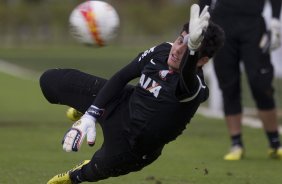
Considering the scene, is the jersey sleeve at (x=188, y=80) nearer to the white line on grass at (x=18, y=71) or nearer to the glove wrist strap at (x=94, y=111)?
the glove wrist strap at (x=94, y=111)

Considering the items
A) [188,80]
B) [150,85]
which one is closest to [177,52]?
[188,80]

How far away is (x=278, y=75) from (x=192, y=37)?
17.9m

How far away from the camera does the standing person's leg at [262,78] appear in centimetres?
1015

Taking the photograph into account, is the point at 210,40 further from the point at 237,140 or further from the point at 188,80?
the point at 237,140

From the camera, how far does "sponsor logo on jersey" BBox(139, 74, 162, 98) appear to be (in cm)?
672

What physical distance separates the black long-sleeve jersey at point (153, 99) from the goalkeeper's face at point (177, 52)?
95mm

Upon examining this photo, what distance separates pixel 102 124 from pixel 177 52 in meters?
1.01

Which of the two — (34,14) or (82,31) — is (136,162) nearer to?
(82,31)

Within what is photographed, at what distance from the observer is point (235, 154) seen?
10.2 meters

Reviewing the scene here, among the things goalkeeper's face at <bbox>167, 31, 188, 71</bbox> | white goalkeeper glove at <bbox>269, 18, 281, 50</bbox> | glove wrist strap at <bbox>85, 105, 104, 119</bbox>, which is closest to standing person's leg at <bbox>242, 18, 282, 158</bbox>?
white goalkeeper glove at <bbox>269, 18, 281, 50</bbox>

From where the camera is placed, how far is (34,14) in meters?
57.0

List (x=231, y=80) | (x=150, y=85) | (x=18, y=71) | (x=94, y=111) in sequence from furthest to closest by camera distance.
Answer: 1. (x=18, y=71)
2. (x=231, y=80)
3. (x=150, y=85)
4. (x=94, y=111)

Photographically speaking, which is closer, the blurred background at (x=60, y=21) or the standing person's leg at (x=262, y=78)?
the standing person's leg at (x=262, y=78)

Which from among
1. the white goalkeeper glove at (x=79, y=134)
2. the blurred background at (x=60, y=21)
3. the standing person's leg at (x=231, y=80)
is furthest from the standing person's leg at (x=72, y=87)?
the blurred background at (x=60, y=21)
